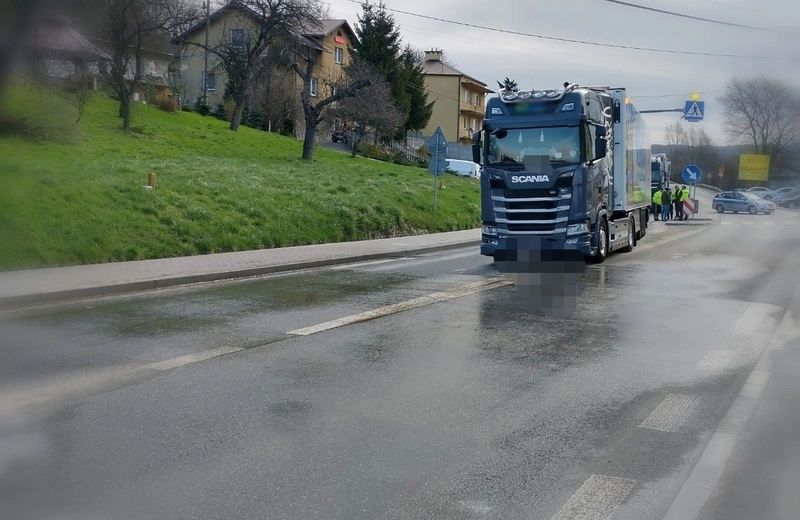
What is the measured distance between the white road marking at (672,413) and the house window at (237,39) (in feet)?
136

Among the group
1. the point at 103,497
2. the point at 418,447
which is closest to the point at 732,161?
the point at 418,447

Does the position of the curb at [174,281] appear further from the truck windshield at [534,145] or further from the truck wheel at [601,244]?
the truck wheel at [601,244]

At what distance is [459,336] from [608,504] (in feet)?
16.3

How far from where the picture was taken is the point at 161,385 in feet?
23.2

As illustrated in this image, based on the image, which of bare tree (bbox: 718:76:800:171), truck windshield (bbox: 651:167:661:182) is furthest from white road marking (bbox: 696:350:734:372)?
truck windshield (bbox: 651:167:661:182)

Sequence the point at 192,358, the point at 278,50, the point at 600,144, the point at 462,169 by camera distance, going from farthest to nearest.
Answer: the point at 462,169, the point at 278,50, the point at 600,144, the point at 192,358

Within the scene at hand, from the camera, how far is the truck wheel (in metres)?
17.5

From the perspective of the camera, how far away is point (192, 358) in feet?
26.8

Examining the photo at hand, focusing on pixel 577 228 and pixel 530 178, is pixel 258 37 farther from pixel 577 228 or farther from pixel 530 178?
→ pixel 577 228

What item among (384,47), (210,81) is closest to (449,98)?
(384,47)

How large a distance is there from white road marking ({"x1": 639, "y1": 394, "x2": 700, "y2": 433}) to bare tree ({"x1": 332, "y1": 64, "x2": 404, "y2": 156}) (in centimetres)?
4324

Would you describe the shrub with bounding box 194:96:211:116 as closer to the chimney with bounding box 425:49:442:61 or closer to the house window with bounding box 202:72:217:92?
the house window with bounding box 202:72:217:92

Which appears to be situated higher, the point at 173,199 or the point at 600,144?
the point at 600,144

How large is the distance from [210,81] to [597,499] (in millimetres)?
50493
